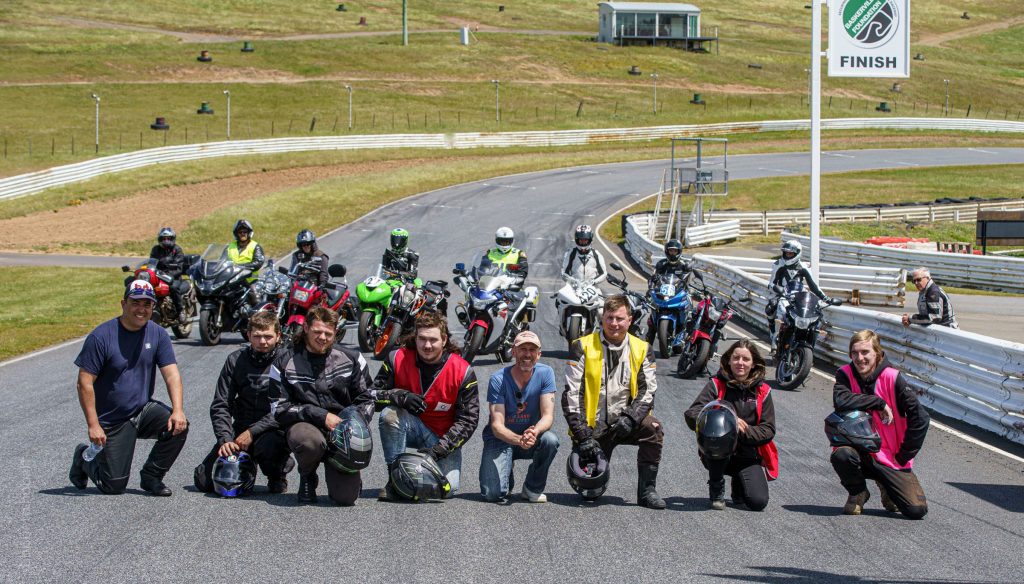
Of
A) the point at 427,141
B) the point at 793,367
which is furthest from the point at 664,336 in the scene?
the point at 427,141

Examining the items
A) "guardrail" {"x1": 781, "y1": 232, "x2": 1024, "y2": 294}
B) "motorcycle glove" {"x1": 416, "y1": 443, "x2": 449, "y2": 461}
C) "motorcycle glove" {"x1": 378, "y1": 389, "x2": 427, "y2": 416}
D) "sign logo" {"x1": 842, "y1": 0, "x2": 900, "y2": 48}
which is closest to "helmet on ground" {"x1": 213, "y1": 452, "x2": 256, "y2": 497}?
"motorcycle glove" {"x1": 378, "y1": 389, "x2": 427, "y2": 416}

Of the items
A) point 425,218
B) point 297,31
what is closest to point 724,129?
point 425,218

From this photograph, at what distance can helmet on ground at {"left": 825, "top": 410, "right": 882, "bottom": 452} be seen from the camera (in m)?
8.84

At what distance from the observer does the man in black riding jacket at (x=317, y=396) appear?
868 cm

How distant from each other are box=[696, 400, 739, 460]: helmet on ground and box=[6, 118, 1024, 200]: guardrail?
42121 mm

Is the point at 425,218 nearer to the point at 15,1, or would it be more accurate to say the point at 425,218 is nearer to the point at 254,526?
the point at 254,526

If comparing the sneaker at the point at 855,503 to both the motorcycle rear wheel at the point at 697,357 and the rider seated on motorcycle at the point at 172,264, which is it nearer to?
the motorcycle rear wheel at the point at 697,357

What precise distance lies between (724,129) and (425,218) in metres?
38.0

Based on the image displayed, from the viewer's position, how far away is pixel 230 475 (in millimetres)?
8820

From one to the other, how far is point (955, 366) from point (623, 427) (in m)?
6.36

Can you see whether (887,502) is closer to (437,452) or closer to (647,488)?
(647,488)

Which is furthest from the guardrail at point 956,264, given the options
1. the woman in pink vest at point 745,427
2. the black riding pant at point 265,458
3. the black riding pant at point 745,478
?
the black riding pant at point 265,458

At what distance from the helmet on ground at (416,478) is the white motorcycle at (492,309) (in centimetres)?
696

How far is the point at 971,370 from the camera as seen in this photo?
42.5 feet
